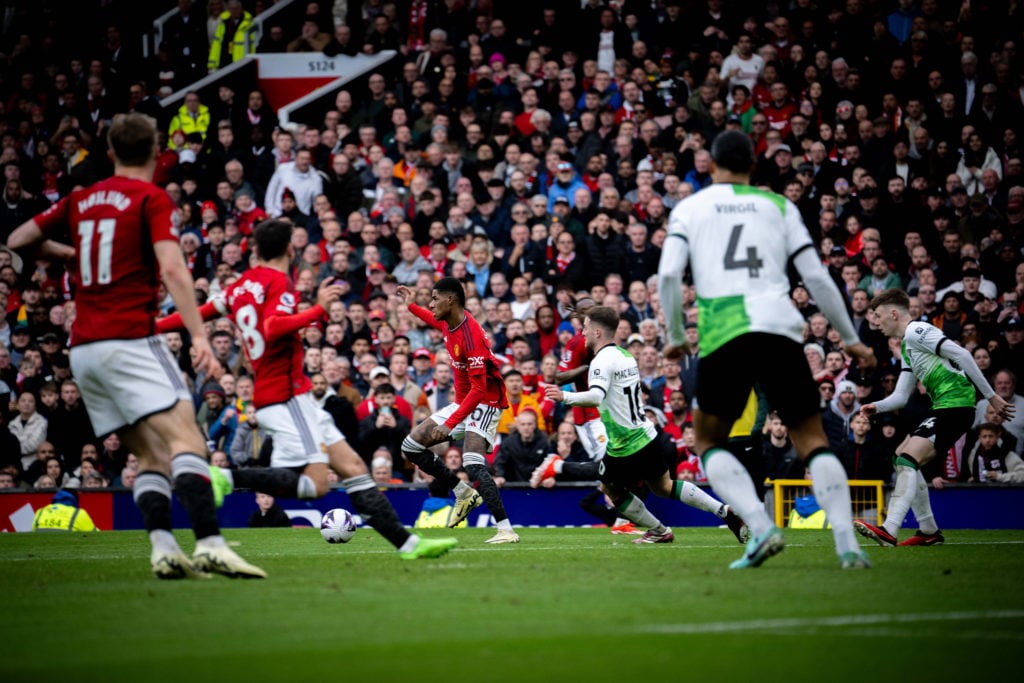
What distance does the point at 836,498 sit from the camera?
26.6ft

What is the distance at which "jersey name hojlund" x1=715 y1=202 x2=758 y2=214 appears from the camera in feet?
26.8

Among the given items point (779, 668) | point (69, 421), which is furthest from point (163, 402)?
point (69, 421)

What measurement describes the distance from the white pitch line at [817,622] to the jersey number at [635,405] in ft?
18.5

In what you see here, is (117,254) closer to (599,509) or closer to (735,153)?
(735,153)

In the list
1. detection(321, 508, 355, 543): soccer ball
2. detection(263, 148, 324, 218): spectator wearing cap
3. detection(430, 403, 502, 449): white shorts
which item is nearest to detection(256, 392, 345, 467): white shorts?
detection(321, 508, 355, 543): soccer ball

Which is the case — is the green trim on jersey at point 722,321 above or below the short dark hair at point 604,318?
above

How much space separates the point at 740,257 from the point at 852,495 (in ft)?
28.5

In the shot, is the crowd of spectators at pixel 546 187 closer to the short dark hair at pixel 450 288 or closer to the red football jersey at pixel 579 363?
the red football jersey at pixel 579 363

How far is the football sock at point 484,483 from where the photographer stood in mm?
12719

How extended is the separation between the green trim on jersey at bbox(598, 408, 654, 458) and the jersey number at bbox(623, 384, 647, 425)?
0.30 feet

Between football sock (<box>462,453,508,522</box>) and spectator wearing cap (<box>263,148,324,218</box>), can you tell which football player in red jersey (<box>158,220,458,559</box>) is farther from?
spectator wearing cap (<box>263,148,324,218</box>)

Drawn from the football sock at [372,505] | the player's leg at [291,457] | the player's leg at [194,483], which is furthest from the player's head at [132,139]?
the football sock at [372,505]

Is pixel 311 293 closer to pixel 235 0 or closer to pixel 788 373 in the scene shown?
pixel 235 0

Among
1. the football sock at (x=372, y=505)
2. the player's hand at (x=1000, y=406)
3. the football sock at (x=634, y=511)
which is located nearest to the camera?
the football sock at (x=372, y=505)
